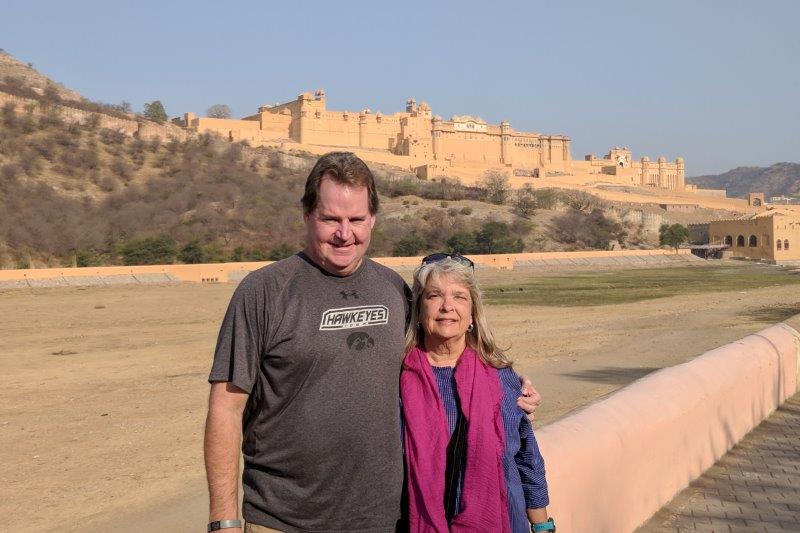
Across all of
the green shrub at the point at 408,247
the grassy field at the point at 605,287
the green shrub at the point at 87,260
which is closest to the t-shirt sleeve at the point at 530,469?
the grassy field at the point at 605,287

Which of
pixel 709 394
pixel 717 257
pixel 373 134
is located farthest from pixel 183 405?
pixel 373 134

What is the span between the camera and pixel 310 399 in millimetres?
2408

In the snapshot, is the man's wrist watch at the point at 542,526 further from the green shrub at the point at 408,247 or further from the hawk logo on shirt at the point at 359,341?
the green shrub at the point at 408,247

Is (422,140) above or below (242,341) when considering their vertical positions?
above

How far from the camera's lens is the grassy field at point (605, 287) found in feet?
81.0

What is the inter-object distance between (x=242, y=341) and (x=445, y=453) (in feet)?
2.24

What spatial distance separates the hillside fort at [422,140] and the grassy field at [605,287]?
36.2 metres

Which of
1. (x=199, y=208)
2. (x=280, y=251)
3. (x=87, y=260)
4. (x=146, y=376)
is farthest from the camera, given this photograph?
(x=199, y=208)

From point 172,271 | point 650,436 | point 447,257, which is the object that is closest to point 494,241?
point 172,271

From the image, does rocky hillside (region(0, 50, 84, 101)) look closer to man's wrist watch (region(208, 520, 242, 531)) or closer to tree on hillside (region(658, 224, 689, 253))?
tree on hillside (region(658, 224, 689, 253))

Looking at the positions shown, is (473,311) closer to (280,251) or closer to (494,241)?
(280,251)

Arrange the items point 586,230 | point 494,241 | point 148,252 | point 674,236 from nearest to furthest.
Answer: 1. point 148,252
2. point 494,241
3. point 586,230
4. point 674,236

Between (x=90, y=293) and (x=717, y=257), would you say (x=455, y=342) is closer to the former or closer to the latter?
(x=90, y=293)

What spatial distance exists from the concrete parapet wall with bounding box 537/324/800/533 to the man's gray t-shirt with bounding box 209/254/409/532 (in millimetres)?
1224
